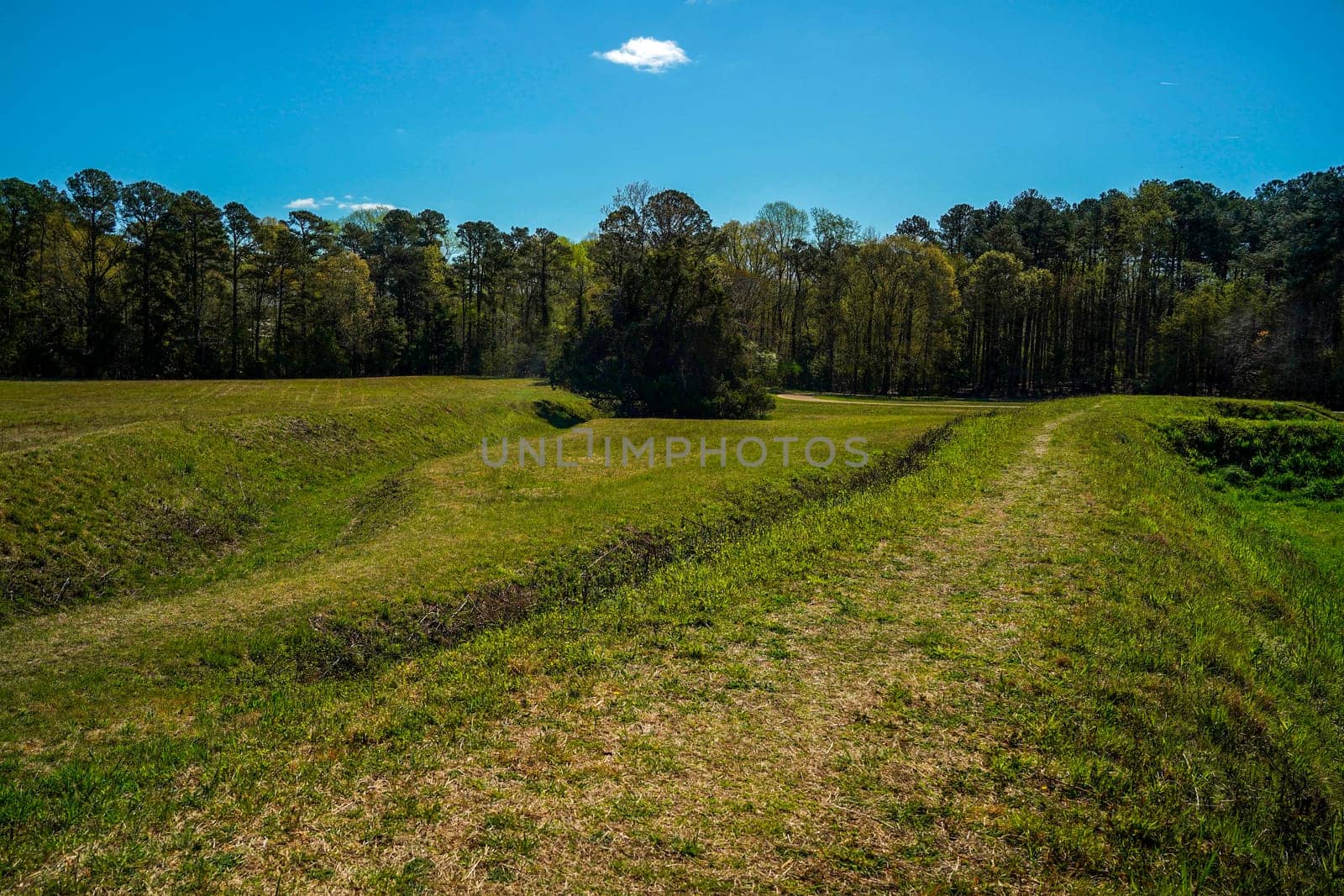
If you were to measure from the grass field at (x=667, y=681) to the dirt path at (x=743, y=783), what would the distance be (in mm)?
28

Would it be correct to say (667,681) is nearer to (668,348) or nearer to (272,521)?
(272,521)

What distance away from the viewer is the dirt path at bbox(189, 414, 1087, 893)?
4.20 metres

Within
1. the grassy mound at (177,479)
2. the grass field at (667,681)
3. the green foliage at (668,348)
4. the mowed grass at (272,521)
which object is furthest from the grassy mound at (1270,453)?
the grassy mound at (177,479)

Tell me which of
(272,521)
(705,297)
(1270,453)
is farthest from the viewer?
(705,297)

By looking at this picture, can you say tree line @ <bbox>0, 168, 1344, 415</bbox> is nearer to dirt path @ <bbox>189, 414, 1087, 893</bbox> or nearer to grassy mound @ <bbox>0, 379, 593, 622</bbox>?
grassy mound @ <bbox>0, 379, 593, 622</bbox>

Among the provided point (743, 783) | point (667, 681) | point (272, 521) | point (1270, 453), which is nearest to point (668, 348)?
point (272, 521)

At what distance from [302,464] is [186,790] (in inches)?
711

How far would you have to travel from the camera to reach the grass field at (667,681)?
4.40 meters

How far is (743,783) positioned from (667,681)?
2005mm

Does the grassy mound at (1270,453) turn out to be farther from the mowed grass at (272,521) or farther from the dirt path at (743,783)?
the dirt path at (743,783)

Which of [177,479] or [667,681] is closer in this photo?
[667,681]

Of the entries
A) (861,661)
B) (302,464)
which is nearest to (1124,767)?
(861,661)

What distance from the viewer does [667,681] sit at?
6969 millimetres

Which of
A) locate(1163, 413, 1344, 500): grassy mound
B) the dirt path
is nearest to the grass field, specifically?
the dirt path
